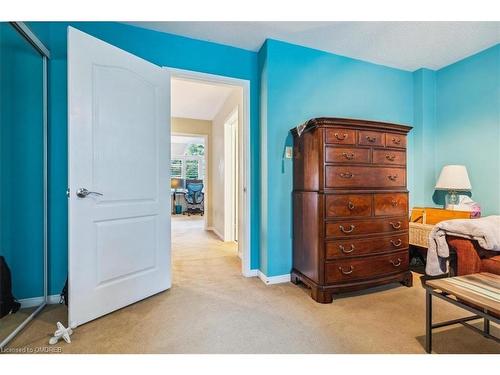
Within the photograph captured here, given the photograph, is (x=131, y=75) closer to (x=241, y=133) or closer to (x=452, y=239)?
(x=241, y=133)

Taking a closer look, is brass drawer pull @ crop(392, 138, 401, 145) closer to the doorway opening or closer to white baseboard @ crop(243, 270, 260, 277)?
the doorway opening

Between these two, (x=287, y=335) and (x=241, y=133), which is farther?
(x=241, y=133)

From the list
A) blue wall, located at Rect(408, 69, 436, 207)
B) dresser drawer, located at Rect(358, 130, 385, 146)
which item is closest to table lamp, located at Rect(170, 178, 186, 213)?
blue wall, located at Rect(408, 69, 436, 207)

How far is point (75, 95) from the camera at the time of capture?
5.47ft

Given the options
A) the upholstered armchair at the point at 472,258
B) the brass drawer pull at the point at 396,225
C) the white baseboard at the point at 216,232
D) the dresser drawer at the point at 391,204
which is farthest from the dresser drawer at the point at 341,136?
the white baseboard at the point at 216,232

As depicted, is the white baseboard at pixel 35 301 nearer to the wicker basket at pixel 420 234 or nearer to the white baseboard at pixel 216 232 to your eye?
the white baseboard at pixel 216 232

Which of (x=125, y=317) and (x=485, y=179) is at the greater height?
(x=485, y=179)

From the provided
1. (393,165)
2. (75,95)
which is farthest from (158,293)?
(393,165)

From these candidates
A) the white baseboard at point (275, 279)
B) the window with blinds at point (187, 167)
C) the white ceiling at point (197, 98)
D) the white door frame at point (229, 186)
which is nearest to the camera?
the white baseboard at point (275, 279)

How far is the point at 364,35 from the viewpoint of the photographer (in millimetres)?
2426

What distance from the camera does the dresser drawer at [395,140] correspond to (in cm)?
224

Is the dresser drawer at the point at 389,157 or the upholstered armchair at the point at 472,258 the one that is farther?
the dresser drawer at the point at 389,157

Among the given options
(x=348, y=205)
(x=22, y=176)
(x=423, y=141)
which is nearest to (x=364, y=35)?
(x=423, y=141)

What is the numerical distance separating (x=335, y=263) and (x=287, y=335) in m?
0.73
